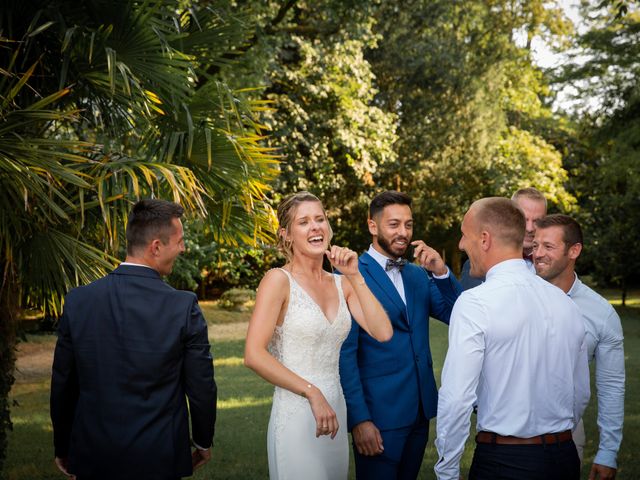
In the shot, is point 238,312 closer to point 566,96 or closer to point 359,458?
point 566,96

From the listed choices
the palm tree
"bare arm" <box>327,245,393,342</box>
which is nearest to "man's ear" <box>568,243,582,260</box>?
"bare arm" <box>327,245,393,342</box>

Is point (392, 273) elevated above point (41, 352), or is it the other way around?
point (392, 273)

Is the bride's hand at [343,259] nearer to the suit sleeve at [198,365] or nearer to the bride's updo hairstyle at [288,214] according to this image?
the bride's updo hairstyle at [288,214]

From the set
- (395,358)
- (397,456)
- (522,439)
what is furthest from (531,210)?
(522,439)

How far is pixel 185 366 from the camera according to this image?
357cm

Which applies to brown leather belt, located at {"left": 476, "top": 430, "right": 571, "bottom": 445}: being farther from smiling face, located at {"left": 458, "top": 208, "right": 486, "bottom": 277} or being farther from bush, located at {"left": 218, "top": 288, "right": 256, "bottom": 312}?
bush, located at {"left": 218, "top": 288, "right": 256, "bottom": 312}

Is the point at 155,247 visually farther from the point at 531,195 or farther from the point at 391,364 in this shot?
the point at 531,195

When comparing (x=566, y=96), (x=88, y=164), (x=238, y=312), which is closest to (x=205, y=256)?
(x=238, y=312)

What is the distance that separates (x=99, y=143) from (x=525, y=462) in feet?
14.7

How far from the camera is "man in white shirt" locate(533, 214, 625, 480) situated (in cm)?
406

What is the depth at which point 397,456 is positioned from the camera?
170 inches

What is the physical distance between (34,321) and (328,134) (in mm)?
9014

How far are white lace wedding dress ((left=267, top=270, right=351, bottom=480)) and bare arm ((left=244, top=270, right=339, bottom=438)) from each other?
0.52ft

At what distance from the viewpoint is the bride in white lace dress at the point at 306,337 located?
3.68 m
